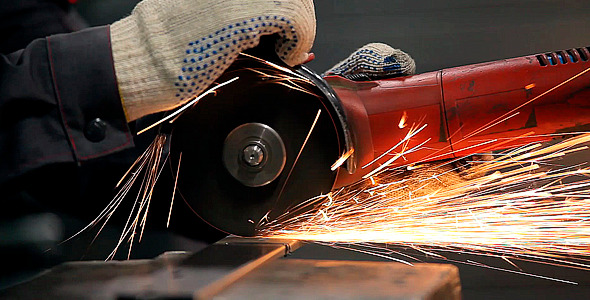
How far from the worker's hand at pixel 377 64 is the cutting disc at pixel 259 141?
0.30 m

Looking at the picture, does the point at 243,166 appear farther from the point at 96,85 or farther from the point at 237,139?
the point at 96,85

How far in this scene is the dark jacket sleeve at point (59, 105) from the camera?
0.95 metres

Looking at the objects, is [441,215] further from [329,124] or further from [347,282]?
[347,282]

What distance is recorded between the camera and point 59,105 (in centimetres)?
97

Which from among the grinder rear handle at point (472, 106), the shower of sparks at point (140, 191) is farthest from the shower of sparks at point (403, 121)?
the shower of sparks at point (140, 191)

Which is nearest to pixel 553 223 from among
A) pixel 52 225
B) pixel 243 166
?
pixel 243 166

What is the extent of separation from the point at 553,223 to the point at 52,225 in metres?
1.29

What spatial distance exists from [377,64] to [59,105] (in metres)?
0.74

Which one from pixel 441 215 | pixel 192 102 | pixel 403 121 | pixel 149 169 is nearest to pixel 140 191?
pixel 149 169

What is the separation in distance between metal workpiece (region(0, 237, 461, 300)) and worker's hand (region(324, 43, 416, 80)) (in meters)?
0.53

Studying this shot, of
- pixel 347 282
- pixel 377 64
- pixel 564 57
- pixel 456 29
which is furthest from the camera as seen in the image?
pixel 456 29

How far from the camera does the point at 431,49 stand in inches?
86.3

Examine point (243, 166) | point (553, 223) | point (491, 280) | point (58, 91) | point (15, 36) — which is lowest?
point (491, 280)

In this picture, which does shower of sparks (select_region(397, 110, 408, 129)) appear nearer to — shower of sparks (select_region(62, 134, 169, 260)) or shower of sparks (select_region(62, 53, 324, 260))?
shower of sparks (select_region(62, 53, 324, 260))
